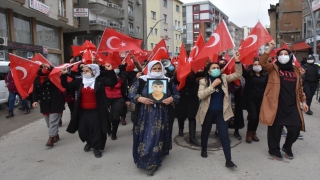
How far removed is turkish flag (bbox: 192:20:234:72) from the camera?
15.9ft

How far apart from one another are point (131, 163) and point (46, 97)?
7.53 feet

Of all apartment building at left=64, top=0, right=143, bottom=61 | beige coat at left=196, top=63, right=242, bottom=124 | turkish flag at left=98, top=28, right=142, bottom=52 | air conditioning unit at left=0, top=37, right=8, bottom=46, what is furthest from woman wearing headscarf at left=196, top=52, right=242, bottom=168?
apartment building at left=64, top=0, right=143, bottom=61

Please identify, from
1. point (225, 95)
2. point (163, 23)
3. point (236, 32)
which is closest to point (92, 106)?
point (225, 95)

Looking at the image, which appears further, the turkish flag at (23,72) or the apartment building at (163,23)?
the apartment building at (163,23)

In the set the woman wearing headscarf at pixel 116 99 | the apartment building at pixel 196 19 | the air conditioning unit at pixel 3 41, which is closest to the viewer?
the woman wearing headscarf at pixel 116 99

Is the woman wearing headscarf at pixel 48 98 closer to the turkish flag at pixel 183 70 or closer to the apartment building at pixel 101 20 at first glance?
the turkish flag at pixel 183 70

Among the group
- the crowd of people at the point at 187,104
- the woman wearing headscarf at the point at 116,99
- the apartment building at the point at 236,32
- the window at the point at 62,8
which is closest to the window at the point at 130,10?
the window at the point at 62,8

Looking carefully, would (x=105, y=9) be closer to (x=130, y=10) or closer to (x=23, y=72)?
(x=130, y=10)

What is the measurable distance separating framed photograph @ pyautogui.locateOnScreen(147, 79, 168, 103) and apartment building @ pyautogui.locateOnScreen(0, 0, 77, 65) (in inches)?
528

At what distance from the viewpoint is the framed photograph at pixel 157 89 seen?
13.3ft

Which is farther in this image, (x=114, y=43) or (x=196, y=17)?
(x=196, y=17)

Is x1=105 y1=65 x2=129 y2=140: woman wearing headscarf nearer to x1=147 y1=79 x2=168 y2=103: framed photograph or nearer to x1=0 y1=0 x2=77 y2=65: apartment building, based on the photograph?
x1=147 y1=79 x2=168 y2=103: framed photograph

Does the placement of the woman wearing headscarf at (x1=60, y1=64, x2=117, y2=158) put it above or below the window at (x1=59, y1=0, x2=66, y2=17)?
below

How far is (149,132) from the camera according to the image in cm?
395
